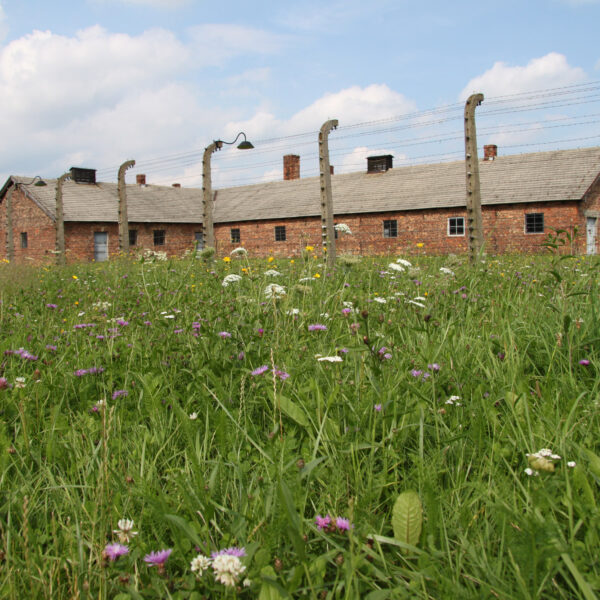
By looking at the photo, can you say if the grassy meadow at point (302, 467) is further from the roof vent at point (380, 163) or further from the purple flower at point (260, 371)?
the roof vent at point (380, 163)

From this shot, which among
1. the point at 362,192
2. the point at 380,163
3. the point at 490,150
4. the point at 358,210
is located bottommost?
the point at 358,210

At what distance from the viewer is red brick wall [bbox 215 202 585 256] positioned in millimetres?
23594

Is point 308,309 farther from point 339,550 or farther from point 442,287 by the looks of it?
point 339,550

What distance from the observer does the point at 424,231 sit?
2656 cm

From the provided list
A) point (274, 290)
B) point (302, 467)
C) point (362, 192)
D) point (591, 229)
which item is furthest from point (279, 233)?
point (302, 467)

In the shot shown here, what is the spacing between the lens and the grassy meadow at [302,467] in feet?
3.99

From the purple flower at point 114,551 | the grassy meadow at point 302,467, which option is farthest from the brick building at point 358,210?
the purple flower at point 114,551

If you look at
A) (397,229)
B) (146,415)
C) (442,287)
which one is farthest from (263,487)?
(397,229)

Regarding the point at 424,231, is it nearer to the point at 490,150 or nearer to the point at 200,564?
the point at 490,150

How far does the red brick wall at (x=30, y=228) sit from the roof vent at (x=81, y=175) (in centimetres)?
355

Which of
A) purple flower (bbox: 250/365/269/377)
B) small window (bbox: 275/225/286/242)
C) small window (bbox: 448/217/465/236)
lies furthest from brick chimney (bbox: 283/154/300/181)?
purple flower (bbox: 250/365/269/377)

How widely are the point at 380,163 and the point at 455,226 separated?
8.36 metres

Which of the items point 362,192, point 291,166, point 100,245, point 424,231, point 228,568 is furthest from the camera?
point 291,166

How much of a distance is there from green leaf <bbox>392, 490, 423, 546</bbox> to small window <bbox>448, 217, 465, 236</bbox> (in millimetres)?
25777
